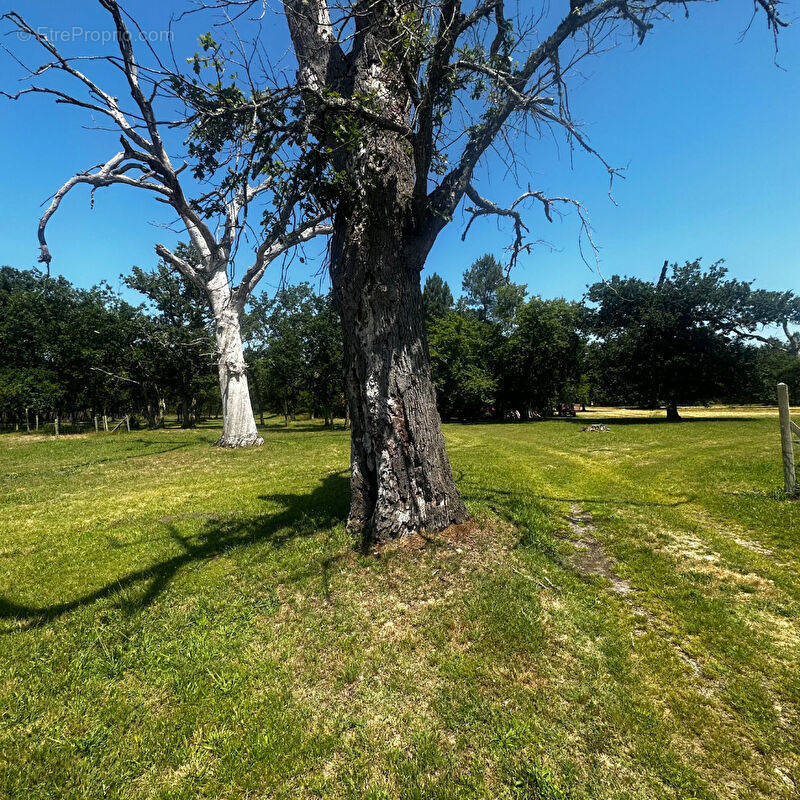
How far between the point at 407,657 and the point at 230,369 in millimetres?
16130

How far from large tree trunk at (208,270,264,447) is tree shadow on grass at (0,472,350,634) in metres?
9.61

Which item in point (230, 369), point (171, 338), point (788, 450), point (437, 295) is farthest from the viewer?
point (437, 295)

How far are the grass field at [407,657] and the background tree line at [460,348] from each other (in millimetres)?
19318

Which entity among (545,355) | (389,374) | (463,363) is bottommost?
(389,374)

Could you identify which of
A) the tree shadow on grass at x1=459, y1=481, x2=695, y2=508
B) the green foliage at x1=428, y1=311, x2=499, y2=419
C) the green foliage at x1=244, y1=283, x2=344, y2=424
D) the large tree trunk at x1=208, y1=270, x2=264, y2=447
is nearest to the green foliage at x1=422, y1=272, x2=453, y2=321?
the green foliage at x1=428, y1=311, x2=499, y2=419

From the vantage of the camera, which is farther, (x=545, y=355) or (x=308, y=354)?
(x=545, y=355)

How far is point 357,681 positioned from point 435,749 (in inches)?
33.4

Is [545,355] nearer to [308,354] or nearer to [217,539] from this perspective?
[308,354]

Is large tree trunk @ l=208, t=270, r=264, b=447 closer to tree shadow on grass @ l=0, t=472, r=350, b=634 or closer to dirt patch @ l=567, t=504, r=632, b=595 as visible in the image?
tree shadow on grass @ l=0, t=472, r=350, b=634

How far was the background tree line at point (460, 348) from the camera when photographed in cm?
2728

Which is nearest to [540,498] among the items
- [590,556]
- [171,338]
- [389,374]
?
[590,556]

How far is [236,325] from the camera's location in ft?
56.0

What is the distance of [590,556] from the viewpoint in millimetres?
5363

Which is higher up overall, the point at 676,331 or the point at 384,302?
the point at 676,331
